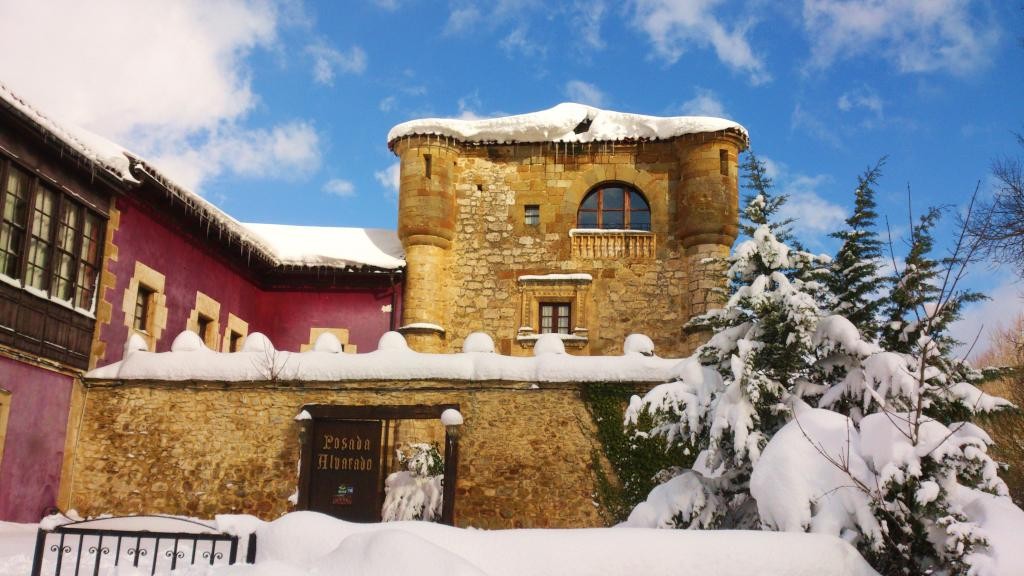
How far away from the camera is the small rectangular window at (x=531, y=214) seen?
56.0ft

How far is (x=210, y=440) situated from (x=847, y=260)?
27.5ft

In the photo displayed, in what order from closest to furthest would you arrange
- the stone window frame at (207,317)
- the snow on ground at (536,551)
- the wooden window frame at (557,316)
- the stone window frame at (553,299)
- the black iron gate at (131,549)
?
the snow on ground at (536,551), the black iron gate at (131,549), the stone window frame at (207,317), the stone window frame at (553,299), the wooden window frame at (557,316)

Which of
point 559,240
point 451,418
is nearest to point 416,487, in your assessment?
point 451,418

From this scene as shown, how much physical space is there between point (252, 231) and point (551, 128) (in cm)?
589

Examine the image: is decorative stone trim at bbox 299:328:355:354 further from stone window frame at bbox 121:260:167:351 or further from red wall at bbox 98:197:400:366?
stone window frame at bbox 121:260:167:351

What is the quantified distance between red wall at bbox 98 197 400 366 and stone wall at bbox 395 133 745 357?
4.00ft

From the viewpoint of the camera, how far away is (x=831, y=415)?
22.3ft

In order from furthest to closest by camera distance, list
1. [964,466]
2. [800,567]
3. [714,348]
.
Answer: [714,348]
[964,466]
[800,567]

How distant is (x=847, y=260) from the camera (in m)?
8.41

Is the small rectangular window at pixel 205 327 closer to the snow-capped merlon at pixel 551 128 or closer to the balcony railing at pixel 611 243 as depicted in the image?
the snow-capped merlon at pixel 551 128

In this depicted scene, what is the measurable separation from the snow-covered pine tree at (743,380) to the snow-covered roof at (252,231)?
26.7 feet

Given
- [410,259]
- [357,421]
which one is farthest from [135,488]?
[410,259]

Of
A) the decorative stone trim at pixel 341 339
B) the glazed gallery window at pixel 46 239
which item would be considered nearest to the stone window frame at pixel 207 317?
the decorative stone trim at pixel 341 339

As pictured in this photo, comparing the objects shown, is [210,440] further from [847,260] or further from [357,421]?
[847,260]
